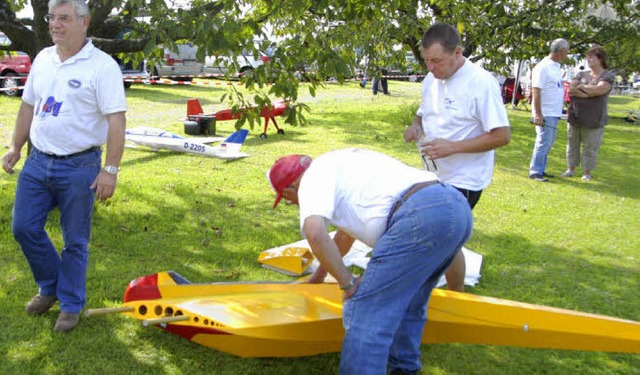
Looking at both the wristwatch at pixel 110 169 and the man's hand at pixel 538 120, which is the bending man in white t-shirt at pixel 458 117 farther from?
the man's hand at pixel 538 120

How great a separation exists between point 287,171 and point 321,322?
0.93 m

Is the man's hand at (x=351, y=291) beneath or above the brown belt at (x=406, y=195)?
beneath

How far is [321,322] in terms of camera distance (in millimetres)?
3170

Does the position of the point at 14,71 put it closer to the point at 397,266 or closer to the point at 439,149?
the point at 439,149

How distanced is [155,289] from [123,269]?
3.77 ft

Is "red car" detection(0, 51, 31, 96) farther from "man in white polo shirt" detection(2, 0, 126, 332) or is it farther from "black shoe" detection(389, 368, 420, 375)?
"black shoe" detection(389, 368, 420, 375)

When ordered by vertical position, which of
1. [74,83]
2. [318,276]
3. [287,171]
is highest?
[74,83]

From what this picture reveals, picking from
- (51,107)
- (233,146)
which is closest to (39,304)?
(51,107)

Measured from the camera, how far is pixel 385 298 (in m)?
2.62

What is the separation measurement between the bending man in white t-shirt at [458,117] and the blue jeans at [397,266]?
111 cm

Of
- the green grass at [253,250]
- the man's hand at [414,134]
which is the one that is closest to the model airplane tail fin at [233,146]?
the green grass at [253,250]

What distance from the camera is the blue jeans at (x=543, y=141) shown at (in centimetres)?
870

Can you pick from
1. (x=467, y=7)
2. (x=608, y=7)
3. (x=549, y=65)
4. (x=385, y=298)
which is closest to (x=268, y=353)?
(x=385, y=298)

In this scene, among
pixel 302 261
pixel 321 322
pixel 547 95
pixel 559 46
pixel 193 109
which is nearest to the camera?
pixel 321 322
